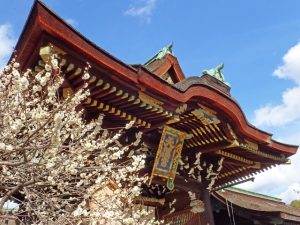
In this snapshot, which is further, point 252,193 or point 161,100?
point 252,193

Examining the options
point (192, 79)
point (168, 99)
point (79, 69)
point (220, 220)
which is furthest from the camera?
point (220, 220)

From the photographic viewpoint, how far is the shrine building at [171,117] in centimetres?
530

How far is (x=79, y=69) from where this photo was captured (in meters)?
5.54

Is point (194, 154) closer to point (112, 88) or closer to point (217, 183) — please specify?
point (217, 183)

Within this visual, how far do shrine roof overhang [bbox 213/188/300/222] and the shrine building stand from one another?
15 cm

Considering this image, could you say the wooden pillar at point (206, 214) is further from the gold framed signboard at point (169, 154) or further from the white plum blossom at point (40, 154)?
the white plum blossom at point (40, 154)

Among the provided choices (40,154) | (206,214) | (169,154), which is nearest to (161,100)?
(169,154)

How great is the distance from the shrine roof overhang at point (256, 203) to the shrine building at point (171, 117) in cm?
15

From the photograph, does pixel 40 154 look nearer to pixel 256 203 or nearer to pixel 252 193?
pixel 256 203

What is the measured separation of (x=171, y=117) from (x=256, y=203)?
11.4 m

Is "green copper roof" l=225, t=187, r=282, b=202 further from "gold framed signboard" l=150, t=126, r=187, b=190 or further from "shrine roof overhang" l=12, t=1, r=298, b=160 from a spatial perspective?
"gold framed signboard" l=150, t=126, r=187, b=190

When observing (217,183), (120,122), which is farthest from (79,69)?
(217,183)

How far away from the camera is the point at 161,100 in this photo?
6953 millimetres

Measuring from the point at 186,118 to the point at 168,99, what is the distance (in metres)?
1.39
